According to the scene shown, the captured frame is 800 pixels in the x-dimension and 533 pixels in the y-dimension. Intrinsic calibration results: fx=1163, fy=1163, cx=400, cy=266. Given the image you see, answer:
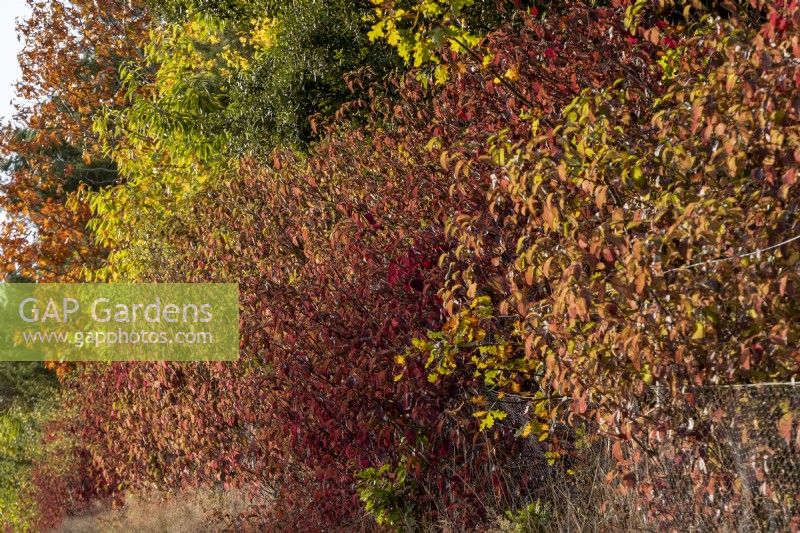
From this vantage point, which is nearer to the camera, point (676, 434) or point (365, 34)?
point (676, 434)

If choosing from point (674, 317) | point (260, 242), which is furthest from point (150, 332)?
point (674, 317)

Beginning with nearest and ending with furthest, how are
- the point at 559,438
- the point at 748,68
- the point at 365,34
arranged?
the point at 748,68 < the point at 559,438 < the point at 365,34

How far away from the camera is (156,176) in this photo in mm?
18906

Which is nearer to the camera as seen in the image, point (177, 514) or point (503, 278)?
point (503, 278)

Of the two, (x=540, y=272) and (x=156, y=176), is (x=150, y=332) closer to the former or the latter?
(x=156, y=176)

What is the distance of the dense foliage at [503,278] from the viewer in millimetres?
5156

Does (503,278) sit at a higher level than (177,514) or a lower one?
higher

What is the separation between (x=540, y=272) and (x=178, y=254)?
729 centimetres

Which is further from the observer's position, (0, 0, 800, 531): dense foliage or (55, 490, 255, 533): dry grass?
(55, 490, 255, 533): dry grass

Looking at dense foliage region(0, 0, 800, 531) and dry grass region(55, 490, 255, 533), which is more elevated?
dense foliage region(0, 0, 800, 531)

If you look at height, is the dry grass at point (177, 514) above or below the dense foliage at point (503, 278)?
below

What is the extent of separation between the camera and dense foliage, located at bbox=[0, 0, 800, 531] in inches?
203

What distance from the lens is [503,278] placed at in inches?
265

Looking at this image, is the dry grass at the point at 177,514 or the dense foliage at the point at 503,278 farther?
the dry grass at the point at 177,514
